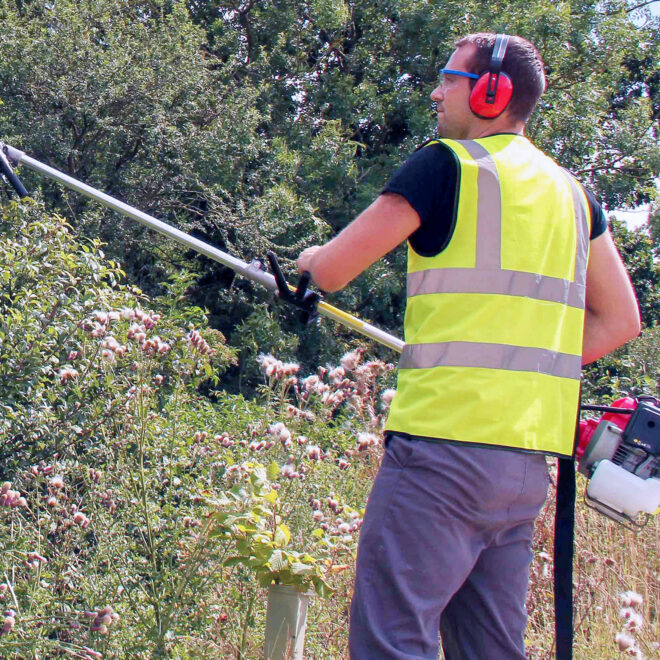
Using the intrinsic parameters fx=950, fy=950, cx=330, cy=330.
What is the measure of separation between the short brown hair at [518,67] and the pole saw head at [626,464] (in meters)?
0.78

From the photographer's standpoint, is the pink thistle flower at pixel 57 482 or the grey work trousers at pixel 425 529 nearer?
the grey work trousers at pixel 425 529

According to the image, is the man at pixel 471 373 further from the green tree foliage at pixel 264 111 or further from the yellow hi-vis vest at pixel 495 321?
the green tree foliage at pixel 264 111

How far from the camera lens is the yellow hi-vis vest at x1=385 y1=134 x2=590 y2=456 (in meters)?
2.02

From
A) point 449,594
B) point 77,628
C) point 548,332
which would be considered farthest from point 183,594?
point 548,332

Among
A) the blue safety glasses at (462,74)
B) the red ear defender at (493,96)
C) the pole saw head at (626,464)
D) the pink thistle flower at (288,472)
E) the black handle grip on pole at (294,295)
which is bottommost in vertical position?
the pole saw head at (626,464)

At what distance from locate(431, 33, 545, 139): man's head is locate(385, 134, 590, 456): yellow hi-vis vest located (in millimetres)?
129

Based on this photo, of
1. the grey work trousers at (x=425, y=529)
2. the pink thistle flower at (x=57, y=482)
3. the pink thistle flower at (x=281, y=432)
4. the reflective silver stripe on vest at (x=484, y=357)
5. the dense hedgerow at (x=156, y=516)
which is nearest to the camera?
the grey work trousers at (x=425, y=529)

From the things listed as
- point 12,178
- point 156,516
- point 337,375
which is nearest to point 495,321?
point 156,516

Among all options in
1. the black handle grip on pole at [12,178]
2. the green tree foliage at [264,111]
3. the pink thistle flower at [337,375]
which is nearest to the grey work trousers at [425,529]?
the black handle grip on pole at [12,178]

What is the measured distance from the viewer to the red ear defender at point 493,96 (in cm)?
220

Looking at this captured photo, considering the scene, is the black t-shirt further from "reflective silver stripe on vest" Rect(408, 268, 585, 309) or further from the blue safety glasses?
the blue safety glasses

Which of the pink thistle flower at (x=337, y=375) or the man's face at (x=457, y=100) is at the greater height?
the pink thistle flower at (x=337, y=375)

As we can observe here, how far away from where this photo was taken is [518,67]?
2.24 m

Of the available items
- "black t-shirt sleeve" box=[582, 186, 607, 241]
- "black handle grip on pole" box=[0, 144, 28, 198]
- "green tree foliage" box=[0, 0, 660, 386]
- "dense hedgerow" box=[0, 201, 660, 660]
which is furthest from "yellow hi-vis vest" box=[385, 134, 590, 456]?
"green tree foliage" box=[0, 0, 660, 386]
